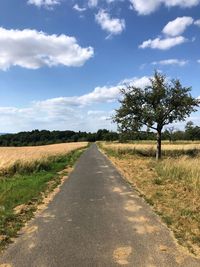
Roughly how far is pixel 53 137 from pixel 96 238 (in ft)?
534

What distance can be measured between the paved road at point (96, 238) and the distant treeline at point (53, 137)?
124640mm

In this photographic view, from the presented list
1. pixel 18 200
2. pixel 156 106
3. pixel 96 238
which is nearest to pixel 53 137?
pixel 156 106

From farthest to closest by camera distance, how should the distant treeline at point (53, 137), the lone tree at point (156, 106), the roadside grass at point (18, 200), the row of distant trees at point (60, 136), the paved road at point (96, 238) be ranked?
the distant treeline at point (53, 137) → the row of distant trees at point (60, 136) → the lone tree at point (156, 106) → the roadside grass at point (18, 200) → the paved road at point (96, 238)

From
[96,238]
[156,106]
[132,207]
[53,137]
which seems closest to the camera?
[96,238]

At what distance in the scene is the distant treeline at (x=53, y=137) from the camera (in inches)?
5645

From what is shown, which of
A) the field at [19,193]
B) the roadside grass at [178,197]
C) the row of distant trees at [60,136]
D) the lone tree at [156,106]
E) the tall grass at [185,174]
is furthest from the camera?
the row of distant trees at [60,136]

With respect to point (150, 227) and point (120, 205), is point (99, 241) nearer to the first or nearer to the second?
point (150, 227)

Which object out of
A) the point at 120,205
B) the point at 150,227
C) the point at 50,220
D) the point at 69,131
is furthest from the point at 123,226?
the point at 69,131

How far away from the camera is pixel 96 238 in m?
7.66

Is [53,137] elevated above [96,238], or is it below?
above

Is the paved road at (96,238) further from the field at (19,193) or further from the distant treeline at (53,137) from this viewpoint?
the distant treeline at (53,137)

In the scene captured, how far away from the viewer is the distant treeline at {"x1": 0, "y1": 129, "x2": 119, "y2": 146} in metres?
143

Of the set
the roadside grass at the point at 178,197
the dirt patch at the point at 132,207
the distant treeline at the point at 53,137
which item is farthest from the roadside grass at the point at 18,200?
the distant treeline at the point at 53,137

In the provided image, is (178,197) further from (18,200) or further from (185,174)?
(18,200)
